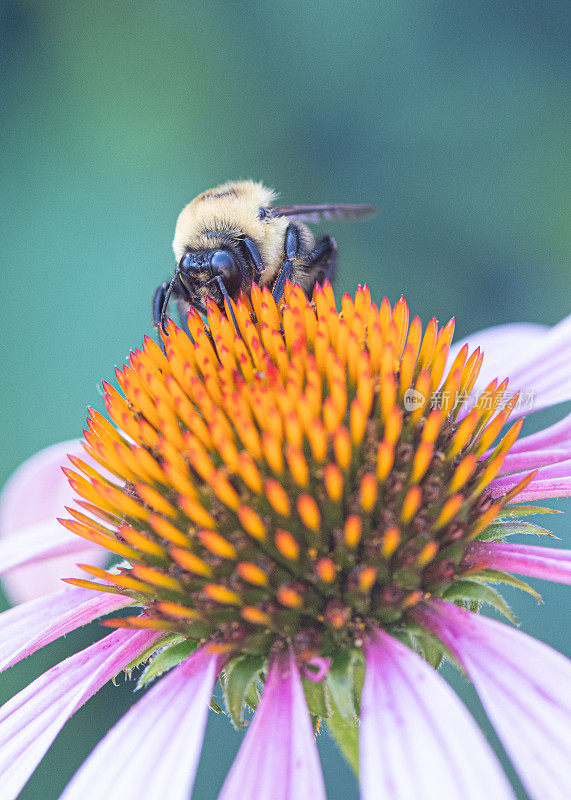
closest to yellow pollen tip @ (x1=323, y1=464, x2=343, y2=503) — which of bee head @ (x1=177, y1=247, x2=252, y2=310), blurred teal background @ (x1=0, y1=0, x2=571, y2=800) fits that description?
bee head @ (x1=177, y1=247, x2=252, y2=310)

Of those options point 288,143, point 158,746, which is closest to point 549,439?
point 158,746

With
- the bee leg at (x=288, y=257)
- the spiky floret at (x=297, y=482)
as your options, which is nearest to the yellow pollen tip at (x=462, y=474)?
the spiky floret at (x=297, y=482)

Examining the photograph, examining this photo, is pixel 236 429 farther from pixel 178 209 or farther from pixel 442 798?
pixel 178 209

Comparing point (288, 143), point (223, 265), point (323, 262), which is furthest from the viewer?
point (288, 143)

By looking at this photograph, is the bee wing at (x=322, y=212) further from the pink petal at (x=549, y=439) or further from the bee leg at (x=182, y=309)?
the pink petal at (x=549, y=439)

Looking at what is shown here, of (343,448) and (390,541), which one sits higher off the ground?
(343,448)

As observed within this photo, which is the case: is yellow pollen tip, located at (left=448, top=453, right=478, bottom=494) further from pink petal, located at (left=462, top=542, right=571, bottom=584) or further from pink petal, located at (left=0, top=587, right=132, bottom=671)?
pink petal, located at (left=0, top=587, right=132, bottom=671)

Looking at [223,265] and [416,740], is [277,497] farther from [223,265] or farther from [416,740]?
[223,265]
